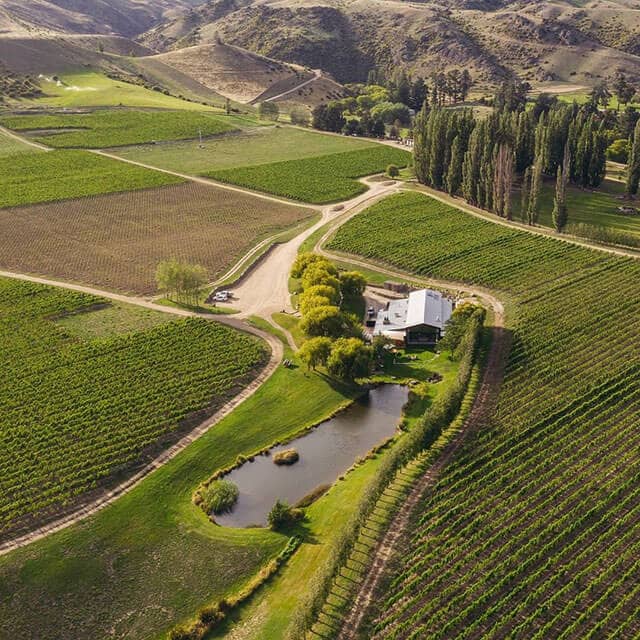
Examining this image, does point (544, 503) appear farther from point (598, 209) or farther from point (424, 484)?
point (598, 209)

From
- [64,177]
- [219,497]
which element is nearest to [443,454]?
[219,497]

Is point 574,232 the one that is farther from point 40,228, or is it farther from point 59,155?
point 59,155

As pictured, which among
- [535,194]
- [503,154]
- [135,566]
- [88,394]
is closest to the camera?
[135,566]

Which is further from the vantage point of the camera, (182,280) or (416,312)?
(182,280)

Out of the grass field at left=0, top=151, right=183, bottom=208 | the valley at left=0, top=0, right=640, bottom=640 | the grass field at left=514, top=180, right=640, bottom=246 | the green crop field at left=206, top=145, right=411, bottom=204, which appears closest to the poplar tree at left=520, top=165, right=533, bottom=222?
the valley at left=0, top=0, right=640, bottom=640

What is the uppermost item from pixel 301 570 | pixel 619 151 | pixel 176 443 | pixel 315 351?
pixel 619 151

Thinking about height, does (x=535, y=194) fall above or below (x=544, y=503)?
above

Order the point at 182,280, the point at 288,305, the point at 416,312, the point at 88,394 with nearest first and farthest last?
the point at 88,394 → the point at 416,312 → the point at 182,280 → the point at 288,305

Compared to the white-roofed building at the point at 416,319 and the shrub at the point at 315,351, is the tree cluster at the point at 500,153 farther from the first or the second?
the shrub at the point at 315,351
